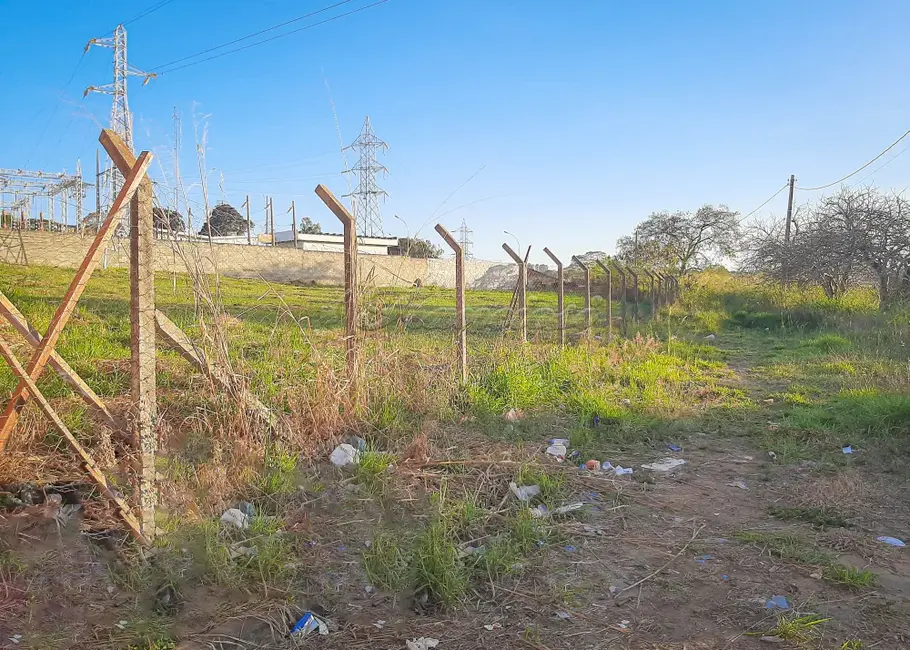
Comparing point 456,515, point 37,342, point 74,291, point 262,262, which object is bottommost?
point 456,515

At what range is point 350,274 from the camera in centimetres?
493

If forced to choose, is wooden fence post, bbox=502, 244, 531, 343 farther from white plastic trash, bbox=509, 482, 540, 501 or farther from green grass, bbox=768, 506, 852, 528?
green grass, bbox=768, 506, 852, 528

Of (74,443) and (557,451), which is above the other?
(74,443)

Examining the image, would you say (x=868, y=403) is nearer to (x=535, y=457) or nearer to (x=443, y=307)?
(x=535, y=457)

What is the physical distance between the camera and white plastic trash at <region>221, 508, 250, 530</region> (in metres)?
3.30

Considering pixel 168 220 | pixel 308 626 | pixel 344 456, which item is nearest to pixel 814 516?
pixel 344 456

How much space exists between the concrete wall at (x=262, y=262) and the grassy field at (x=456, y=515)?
1.21 feet

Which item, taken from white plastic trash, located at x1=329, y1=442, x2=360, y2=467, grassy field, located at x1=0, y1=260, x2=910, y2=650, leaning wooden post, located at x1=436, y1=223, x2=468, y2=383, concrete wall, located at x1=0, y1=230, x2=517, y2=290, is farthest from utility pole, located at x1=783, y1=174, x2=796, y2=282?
white plastic trash, located at x1=329, y1=442, x2=360, y2=467

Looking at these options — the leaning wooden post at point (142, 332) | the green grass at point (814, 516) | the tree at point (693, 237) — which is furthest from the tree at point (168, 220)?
the tree at point (693, 237)

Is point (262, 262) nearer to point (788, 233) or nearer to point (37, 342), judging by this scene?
point (788, 233)

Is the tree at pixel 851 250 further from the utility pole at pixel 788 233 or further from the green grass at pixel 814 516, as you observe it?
the green grass at pixel 814 516

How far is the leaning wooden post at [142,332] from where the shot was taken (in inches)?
119

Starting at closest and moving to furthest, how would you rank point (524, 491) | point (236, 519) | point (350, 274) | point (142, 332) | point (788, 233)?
point (142, 332)
point (236, 519)
point (524, 491)
point (350, 274)
point (788, 233)

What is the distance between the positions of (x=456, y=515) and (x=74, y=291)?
2255 millimetres
